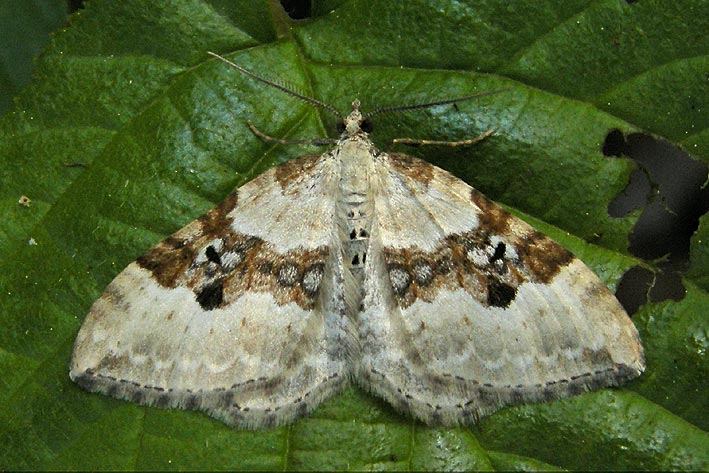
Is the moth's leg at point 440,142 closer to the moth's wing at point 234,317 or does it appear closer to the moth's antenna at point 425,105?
the moth's antenna at point 425,105

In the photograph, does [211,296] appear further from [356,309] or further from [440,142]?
[440,142]

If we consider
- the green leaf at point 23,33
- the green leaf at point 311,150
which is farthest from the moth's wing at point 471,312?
the green leaf at point 23,33

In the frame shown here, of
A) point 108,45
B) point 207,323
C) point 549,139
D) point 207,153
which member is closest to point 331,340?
point 207,323

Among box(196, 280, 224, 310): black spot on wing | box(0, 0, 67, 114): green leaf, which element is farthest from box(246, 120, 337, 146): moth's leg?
box(0, 0, 67, 114): green leaf

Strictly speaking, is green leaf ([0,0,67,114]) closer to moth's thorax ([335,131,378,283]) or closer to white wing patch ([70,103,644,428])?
white wing patch ([70,103,644,428])

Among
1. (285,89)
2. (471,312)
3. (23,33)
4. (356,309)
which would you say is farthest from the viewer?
(23,33)

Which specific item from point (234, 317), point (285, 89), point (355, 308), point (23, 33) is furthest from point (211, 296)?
point (23, 33)

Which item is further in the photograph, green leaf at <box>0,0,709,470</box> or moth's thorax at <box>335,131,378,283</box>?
moth's thorax at <box>335,131,378,283</box>
